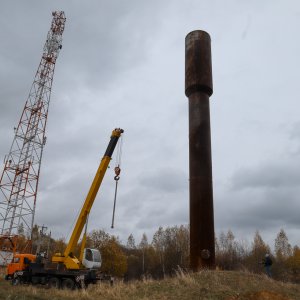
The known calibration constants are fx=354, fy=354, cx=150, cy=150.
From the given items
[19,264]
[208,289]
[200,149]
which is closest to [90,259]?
[19,264]

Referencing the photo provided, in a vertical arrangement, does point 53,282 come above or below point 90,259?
below

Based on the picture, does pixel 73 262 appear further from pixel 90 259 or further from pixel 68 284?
pixel 68 284

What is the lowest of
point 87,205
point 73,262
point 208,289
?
point 208,289

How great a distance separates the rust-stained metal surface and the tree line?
29.4 metres

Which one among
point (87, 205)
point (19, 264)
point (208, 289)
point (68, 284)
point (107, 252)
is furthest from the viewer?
point (107, 252)

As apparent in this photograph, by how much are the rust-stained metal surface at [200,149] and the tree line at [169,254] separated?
29.4 m

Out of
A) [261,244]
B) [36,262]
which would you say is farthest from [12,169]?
[261,244]

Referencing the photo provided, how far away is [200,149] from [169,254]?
5306 centimetres

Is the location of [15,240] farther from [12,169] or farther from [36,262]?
[36,262]

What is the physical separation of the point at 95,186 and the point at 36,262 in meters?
6.81

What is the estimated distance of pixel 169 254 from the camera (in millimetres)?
66000

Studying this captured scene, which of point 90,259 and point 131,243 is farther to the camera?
point 131,243

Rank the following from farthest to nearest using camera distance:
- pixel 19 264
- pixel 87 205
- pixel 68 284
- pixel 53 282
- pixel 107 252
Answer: pixel 107 252 < pixel 19 264 < pixel 87 205 < pixel 53 282 < pixel 68 284

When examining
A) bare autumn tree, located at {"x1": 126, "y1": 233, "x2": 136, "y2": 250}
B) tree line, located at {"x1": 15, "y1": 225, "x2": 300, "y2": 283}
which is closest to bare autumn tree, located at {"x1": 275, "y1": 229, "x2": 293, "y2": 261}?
tree line, located at {"x1": 15, "y1": 225, "x2": 300, "y2": 283}
